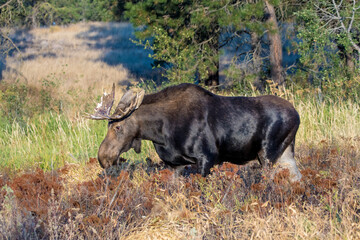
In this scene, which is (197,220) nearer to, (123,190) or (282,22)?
(123,190)

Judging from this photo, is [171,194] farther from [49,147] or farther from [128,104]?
[49,147]

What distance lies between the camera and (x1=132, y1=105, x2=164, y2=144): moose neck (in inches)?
216

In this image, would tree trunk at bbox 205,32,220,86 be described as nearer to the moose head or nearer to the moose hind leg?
the moose hind leg

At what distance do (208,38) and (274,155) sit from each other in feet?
32.0

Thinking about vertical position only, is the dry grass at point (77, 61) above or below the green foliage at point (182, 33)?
below

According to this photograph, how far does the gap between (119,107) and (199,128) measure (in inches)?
38.7

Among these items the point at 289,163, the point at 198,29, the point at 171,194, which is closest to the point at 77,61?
the point at 198,29

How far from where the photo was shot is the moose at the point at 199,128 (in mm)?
5379

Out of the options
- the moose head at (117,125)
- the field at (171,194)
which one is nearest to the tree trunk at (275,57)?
the field at (171,194)

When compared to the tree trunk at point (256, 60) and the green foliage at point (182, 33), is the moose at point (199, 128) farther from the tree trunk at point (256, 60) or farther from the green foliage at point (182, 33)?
the tree trunk at point (256, 60)

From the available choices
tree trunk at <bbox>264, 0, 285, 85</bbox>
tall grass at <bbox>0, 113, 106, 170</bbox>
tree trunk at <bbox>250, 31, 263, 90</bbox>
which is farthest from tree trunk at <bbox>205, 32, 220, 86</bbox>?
tall grass at <bbox>0, 113, 106, 170</bbox>

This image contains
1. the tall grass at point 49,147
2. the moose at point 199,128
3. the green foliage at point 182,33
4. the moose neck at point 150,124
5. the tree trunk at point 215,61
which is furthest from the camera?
the tree trunk at point 215,61

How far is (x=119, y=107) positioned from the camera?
5367mm

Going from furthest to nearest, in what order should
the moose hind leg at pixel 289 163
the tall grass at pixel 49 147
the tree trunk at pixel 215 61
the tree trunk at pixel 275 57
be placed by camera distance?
the tree trunk at pixel 275 57, the tree trunk at pixel 215 61, the tall grass at pixel 49 147, the moose hind leg at pixel 289 163
